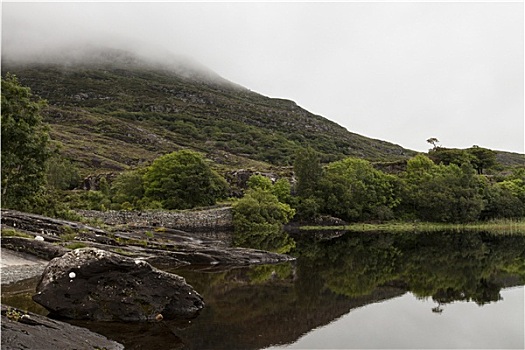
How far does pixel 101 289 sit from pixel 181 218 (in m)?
52.5

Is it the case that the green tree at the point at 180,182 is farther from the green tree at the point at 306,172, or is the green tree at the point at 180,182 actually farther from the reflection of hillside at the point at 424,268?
the reflection of hillside at the point at 424,268

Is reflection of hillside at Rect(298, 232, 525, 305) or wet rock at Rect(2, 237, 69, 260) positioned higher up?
wet rock at Rect(2, 237, 69, 260)

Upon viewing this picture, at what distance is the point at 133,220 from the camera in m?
64.4

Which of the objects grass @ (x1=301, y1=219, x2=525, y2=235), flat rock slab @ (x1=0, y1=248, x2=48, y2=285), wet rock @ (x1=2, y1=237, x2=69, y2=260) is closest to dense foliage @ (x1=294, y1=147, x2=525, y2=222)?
grass @ (x1=301, y1=219, x2=525, y2=235)

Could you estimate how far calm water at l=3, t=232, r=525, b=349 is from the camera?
644 inches

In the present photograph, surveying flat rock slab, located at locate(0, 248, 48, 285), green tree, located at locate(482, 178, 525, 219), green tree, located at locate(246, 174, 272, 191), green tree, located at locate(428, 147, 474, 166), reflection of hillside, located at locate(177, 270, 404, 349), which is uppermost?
green tree, located at locate(428, 147, 474, 166)

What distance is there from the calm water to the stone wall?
34224 mm

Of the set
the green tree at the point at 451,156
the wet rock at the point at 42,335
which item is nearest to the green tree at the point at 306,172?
the green tree at the point at 451,156

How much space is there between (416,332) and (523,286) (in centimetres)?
1402

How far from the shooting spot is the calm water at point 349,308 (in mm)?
16359

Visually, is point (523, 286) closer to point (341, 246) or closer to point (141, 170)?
point (341, 246)

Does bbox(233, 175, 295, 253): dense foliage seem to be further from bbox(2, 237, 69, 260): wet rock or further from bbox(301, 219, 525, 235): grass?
bbox(2, 237, 69, 260): wet rock

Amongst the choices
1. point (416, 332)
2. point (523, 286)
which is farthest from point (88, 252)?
point (523, 286)

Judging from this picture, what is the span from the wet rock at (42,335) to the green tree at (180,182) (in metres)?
63.8
